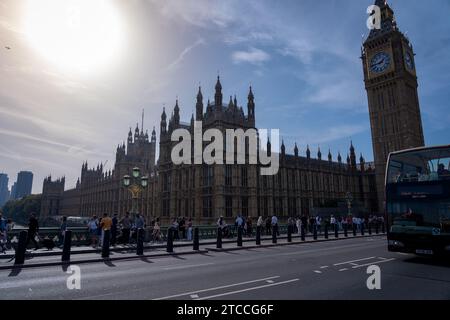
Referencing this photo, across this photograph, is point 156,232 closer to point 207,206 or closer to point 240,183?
point 207,206

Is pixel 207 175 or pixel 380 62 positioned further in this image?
pixel 380 62

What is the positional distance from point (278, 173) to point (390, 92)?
38.8 metres

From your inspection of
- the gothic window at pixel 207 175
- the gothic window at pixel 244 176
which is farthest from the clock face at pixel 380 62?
the gothic window at pixel 207 175

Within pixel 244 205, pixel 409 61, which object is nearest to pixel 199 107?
pixel 244 205

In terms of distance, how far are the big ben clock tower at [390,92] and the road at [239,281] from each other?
2211 inches

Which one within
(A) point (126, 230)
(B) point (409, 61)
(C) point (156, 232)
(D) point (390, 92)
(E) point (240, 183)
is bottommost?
(C) point (156, 232)

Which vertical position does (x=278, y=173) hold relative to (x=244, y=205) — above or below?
above

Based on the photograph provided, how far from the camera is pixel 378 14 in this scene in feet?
226

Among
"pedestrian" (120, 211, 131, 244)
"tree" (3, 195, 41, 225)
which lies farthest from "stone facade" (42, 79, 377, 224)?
"tree" (3, 195, 41, 225)

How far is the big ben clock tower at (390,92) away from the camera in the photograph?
6109 cm

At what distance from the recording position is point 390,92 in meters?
63.6

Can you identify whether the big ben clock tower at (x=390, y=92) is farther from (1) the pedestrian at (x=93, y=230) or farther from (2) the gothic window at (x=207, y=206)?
(1) the pedestrian at (x=93, y=230)

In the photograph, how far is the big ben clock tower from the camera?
61094 mm
